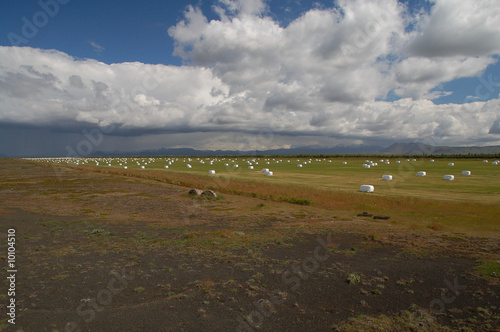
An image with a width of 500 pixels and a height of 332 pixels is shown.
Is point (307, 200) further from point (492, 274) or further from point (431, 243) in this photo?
point (492, 274)

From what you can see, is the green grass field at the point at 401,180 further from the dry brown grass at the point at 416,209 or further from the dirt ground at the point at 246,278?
the dirt ground at the point at 246,278

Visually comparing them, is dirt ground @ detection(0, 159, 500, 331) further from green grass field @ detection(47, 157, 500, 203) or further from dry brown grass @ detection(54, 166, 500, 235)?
green grass field @ detection(47, 157, 500, 203)

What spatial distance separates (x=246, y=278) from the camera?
9.56m

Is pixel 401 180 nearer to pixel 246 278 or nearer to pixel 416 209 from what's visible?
pixel 416 209

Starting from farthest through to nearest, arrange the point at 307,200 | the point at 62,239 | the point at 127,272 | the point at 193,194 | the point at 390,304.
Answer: the point at 193,194 < the point at 307,200 < the point at 62,239 < the point at 127,272 < the point at 390,304

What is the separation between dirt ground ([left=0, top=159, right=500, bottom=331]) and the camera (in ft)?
23.6

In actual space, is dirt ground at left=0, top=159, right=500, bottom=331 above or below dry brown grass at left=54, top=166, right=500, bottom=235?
above

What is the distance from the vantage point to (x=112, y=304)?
7953mm

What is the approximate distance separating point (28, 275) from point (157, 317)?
18.0 feet

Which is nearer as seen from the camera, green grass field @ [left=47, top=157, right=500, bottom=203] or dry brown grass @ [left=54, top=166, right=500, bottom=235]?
dry brown grass @ [left=54, top=166, right=500, bottom=235]

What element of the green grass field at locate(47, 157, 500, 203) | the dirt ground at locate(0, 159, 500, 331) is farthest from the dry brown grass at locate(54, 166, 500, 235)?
the green grass field at locate(47, 157, 500, 203)

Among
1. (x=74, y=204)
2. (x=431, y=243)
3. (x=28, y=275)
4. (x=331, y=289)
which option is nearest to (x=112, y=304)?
(x=28, y=275)

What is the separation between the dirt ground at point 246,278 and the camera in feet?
23.6

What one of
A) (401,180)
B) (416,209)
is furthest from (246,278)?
(401,180)
